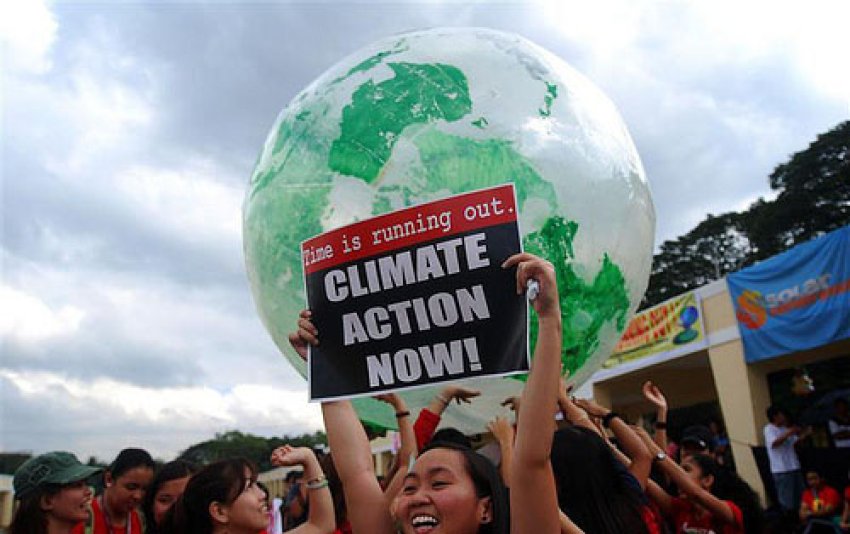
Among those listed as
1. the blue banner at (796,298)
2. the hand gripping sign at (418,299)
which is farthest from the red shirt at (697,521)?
the blue banner at (796,298)

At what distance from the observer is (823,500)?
23.1 feet

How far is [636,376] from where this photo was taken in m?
15.0

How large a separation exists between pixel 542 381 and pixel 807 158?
31.0 meters

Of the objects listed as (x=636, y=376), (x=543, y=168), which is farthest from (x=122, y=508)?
(x=636, y=376)

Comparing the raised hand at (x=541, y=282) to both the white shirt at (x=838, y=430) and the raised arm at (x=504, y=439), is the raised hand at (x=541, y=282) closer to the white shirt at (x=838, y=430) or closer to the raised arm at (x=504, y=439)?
the raised arm at (x=504, y=439)

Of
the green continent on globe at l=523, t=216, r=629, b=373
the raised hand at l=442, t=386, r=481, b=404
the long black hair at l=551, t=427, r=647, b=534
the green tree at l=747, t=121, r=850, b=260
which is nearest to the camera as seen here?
the long black hair at l=551, t=427, r=647, b=534

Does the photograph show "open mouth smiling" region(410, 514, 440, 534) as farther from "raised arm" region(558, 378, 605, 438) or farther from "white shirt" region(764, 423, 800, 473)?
"white shirt" region(764, 423, 800, 473)

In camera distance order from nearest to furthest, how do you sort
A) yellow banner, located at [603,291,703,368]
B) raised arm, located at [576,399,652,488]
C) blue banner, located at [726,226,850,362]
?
raised arm, located at [576,399,652,488] → blue banner, located at [726,226,850,362] → yellow banner, located at [603,291,703,368]

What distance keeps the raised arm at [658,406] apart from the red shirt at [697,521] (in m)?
0.30

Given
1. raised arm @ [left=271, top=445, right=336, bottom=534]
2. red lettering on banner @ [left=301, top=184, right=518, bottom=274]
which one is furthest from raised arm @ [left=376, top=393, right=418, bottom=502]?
red lettering on banner @ [left=301, top=184, right=518, bottom=274]

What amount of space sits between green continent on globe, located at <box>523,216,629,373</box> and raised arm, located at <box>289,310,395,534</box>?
60 centimetres

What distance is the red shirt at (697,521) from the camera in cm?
321

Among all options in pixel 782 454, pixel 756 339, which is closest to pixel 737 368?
pixel 756 339

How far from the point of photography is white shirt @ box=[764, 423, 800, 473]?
8398mm
